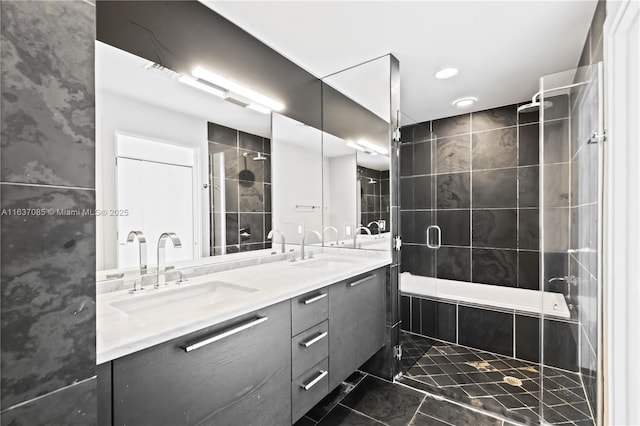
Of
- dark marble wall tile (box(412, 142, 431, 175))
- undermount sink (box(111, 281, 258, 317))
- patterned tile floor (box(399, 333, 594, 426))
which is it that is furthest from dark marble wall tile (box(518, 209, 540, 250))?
undermount sink (box(111, 281, 258, 317))

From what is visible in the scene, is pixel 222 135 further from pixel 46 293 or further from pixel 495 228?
pixel 495 228

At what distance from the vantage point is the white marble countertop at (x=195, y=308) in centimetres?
88

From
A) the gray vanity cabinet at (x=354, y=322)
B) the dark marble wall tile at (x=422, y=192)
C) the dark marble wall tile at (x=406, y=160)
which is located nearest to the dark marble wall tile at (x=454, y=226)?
the dark marble wall tile at (x=422, y=192)

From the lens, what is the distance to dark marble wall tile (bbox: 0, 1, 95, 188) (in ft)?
2.02

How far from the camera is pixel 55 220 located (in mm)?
672

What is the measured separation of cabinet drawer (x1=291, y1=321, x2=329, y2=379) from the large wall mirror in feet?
2.37

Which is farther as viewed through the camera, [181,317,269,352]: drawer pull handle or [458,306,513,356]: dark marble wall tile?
[458,306,513,356]: dark marble wall tile

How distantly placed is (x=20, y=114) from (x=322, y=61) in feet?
6.56

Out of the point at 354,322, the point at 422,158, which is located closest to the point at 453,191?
the point at 422,158

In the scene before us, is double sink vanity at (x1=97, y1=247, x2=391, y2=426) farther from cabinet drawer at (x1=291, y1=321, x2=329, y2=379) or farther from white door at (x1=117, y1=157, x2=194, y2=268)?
white door at (x1=117, y1=157, x2=194, y2=268)

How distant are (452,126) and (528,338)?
2.35m

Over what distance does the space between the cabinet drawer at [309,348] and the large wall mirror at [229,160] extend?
722 millimetres

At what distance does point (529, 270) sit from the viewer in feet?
10.2
